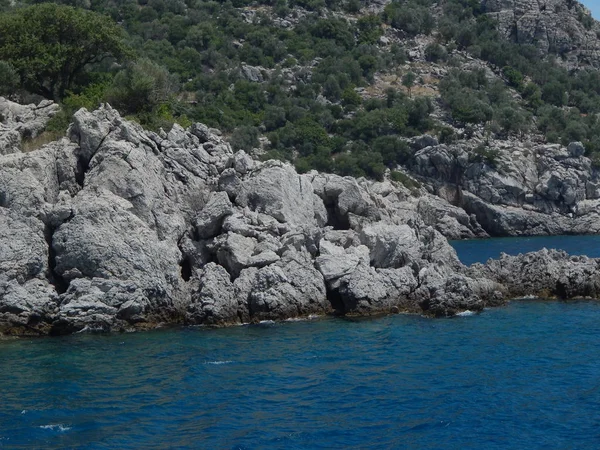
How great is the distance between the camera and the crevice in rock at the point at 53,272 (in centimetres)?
3397

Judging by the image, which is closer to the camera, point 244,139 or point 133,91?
point 133,91

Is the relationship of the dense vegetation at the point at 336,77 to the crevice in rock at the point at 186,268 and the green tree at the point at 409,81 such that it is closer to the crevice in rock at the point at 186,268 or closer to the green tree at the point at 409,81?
the green tree at the point at 409,81

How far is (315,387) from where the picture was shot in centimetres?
2580

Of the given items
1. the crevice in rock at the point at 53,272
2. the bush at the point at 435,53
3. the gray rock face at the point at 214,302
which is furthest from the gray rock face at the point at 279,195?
the bush at the point at 435,53

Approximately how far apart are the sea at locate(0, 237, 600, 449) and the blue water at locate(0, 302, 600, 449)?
65 mm

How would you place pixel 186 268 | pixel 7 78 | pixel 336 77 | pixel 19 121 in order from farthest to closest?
pixel 336 77
pixel 7 78
pixel 19 121
pixel 186 268

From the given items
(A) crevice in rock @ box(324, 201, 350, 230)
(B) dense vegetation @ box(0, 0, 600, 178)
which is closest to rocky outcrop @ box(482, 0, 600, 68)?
(B) dense vegetation @ box(0, 0, 600, 178)

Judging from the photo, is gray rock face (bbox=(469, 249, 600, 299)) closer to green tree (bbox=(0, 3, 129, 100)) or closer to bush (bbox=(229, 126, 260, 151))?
green tree (bbox=(0, 3, 129, 100))

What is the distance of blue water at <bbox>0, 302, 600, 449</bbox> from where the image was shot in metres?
21.7

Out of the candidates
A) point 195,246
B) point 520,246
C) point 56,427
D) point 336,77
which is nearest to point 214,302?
point 195,246

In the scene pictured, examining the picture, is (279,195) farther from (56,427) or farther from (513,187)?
(513,187)

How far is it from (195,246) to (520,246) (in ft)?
129

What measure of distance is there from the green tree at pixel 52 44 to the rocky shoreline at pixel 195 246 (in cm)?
518

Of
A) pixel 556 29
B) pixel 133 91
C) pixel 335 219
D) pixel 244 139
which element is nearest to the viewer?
pixel 335 219
